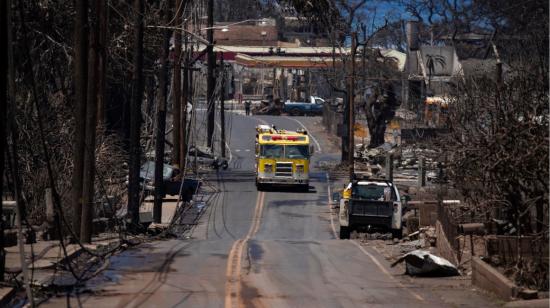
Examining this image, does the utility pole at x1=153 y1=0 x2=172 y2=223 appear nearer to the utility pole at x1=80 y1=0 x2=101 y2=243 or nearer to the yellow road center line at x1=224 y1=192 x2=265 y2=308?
the yellow road center line at x1=224 y1=192 x2=265 y2=308

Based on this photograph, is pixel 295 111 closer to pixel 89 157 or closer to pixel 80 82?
pixel 89 157

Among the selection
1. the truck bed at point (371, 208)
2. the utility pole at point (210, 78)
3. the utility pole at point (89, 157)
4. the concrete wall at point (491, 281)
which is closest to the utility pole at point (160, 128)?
the truck bed at point (371, 208)

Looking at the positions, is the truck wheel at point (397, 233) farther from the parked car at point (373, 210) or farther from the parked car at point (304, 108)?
the parked car at point (304, 108)

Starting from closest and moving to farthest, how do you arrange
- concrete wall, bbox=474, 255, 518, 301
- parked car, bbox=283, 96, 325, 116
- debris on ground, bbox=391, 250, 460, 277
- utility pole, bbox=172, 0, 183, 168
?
1. concrete wall, bbox=474, 255, 518, 301
2. debris on ground, bbox=391, 250, 460, 277
3. utility pole, bbox=172, 0, 183, 168
4. parked car, bbox=283, 96, 325, 116

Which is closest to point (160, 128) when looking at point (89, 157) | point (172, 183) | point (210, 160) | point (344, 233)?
point (344, 233)

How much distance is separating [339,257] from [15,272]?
946 cm

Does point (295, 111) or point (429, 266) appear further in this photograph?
point (295, 111)

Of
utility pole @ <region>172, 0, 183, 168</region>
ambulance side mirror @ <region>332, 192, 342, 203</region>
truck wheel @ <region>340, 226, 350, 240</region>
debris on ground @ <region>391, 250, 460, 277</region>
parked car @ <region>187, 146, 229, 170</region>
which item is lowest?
truck wheel @ <region>340, 226, 350, 240</region>

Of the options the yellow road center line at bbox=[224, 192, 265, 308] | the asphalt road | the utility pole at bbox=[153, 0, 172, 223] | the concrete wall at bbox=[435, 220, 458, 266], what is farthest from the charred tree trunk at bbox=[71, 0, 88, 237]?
the utility pole at bbox=[153, 0, 172, 223]

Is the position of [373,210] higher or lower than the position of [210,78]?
lower

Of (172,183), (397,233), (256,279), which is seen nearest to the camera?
(256,279)

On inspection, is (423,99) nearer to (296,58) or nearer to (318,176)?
(318,176)

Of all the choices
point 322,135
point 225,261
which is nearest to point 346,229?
point 225,261

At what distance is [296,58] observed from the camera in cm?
10819
